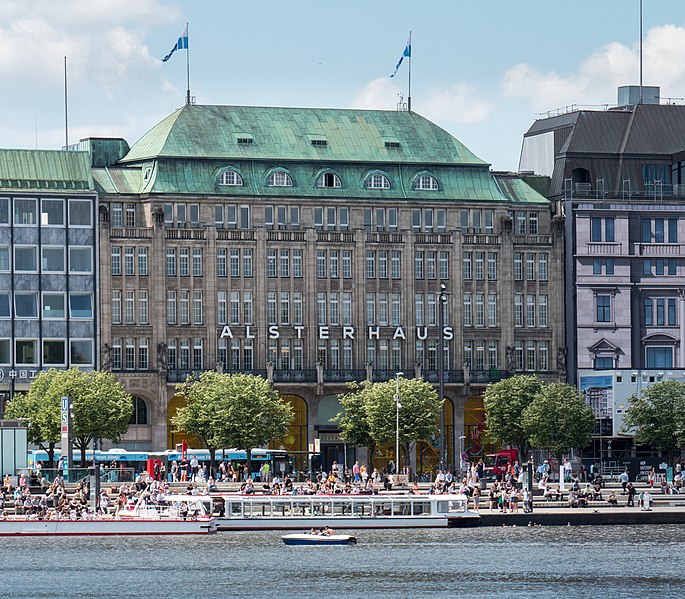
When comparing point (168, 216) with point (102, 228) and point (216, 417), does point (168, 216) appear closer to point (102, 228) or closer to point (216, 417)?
point (102, 228)

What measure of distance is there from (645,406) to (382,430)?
1909cm

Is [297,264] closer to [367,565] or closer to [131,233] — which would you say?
[131,233]

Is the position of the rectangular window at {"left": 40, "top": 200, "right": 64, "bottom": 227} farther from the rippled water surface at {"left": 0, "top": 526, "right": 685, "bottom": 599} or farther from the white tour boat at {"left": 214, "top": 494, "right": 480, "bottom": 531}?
the rippled water surface at {"left": 0, "top": 526, "right": 685, "bottom": 599}

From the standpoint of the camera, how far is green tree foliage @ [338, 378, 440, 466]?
18462cm

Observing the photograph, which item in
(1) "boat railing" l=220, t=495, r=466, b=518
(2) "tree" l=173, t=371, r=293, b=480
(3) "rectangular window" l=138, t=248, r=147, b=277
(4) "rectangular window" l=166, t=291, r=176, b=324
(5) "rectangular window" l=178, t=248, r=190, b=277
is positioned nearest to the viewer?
(1) "boat railing" l=220, t=495, r=466, b=518

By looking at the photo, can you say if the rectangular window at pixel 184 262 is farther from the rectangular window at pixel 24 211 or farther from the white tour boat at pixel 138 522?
the white tour boat at pixel 138 522

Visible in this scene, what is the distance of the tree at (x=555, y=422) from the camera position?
185125 mm

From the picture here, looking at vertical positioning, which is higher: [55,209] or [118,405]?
[55,209]

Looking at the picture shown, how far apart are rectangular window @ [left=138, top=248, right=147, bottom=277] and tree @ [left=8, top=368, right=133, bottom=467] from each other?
48.5 ft

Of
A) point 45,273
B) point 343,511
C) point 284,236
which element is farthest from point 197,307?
point 343,511

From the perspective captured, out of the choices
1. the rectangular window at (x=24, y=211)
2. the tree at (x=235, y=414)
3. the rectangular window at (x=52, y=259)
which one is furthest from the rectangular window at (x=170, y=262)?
the tree at (x=235, y=414)

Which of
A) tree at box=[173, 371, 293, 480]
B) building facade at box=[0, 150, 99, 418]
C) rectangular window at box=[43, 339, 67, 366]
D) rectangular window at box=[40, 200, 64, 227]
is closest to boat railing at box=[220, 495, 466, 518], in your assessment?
tree at box=[173, 371, 293, 480]

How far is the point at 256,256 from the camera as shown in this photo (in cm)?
19738

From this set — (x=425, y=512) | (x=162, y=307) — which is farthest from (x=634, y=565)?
(x=162, y=307)
